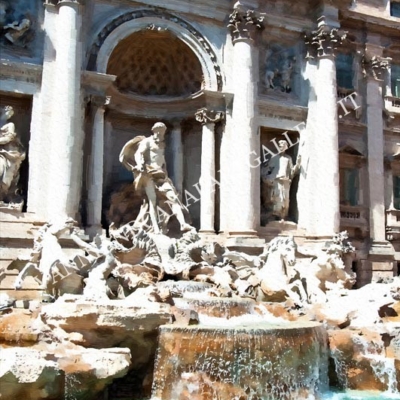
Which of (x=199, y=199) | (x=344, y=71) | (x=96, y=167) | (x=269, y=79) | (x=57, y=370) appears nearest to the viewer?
(x=57, y=370)

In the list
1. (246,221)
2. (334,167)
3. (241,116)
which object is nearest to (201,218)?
(246,221)

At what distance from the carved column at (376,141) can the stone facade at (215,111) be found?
0.15 ft

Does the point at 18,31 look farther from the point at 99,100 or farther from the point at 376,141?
the point at 376,141

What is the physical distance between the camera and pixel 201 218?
16.3 meters

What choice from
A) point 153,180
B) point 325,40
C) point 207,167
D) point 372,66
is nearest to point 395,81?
point 372,66

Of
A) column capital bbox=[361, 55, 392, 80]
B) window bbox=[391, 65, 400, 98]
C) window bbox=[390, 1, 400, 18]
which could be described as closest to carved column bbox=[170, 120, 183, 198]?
column capital bbox=[361, 55, 392, 80]

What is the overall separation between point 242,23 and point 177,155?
4.16 metres

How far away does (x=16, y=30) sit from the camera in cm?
1430

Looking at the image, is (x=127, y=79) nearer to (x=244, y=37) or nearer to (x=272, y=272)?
(x=244, y=37)

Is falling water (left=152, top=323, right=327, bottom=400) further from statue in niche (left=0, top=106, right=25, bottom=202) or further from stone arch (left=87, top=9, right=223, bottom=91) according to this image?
stone arch (left=87, top=9, right=223, bottom=91)

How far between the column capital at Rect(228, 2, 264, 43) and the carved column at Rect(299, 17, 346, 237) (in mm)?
2299

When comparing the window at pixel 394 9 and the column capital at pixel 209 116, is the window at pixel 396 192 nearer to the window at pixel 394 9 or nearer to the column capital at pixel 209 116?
the window at pixel 394 9

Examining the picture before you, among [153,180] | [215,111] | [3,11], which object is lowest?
[153,180]

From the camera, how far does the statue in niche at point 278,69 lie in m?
17.5
